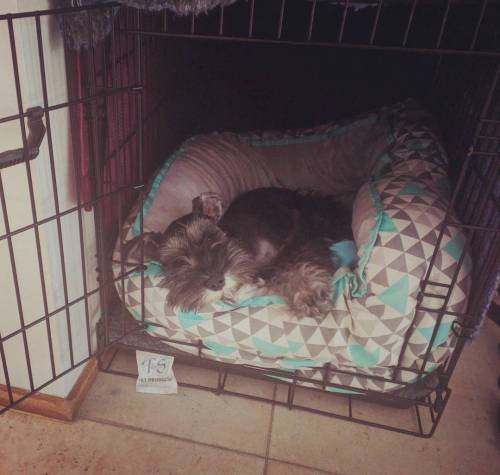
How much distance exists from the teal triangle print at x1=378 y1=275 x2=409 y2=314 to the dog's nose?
0.58 meters

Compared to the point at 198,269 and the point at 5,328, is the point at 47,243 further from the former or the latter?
the point at 198,269

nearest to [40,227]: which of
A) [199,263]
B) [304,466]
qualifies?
[199,263]

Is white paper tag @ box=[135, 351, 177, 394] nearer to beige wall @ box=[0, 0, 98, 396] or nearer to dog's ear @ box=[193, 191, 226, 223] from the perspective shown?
beige wall @ box=[0, 0, 98, 396]

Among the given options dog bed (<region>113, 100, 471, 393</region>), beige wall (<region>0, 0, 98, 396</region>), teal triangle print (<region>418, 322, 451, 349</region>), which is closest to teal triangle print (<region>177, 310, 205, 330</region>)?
dog bed (<region>113, 100, 471, 393</region>)

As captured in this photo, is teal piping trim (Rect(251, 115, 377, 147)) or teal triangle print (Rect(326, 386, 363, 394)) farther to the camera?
→ teal piping trim (Rect(251, 115, 377, 147))

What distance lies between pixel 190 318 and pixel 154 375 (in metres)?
0.36

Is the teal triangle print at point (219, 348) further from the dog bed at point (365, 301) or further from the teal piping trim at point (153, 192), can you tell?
the teal piping trim at point (153, 192)

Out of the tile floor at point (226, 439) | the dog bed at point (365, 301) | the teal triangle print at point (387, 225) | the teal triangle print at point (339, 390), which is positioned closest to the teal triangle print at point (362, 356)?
the dog bed at point (365, 301)

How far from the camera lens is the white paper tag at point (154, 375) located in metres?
1.99

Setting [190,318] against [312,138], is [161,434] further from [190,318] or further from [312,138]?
[312,138]

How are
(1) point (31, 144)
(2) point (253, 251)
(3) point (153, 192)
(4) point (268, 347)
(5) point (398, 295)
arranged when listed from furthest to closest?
1. (3) point (153, 192)
2. (2) point (253, 251)
3. (4) point (268, 347)
4. (5) point (398, 295)
5. (1) point (31, 144)

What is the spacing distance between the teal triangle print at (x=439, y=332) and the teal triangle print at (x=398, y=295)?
0.42 feet

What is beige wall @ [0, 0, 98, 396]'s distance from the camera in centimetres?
128

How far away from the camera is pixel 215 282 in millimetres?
1809
